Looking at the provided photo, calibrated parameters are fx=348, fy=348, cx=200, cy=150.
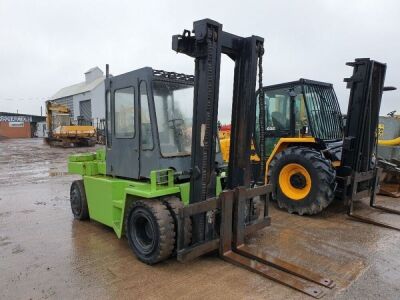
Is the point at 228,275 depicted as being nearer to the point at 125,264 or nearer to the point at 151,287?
the point at 151,287

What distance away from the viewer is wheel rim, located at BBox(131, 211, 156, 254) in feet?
13.1

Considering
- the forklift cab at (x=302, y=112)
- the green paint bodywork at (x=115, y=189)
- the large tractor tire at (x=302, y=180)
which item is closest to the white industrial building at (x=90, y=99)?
the forklift cab at (x=302, y=112)

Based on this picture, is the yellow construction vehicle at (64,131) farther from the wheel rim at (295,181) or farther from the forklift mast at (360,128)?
the forklift mast at (360,128)

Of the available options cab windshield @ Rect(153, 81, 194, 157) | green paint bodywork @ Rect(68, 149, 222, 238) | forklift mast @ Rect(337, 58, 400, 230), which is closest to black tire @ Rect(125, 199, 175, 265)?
green paint bodywork @ Rect(68, 149, 222, 238)

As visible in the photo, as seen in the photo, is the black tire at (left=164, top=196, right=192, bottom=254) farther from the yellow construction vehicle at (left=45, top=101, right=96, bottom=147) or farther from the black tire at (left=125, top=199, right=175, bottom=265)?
the yellow construction vehicle at (left=45, top=101, right=96, bottom=147)

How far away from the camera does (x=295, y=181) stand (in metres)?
5.95

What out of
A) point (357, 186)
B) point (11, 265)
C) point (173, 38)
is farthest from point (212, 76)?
point (357, 186)

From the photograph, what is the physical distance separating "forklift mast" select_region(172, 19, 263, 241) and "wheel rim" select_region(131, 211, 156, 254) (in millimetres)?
589

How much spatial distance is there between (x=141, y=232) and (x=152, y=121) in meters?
1.34

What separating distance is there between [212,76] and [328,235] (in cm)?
287

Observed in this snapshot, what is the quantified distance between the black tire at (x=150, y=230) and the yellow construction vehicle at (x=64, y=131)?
2255 cm

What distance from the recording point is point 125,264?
3.92 meters

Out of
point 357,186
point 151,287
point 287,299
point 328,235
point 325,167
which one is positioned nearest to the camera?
point 287,299

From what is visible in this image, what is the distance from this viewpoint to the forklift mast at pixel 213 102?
141 inches
